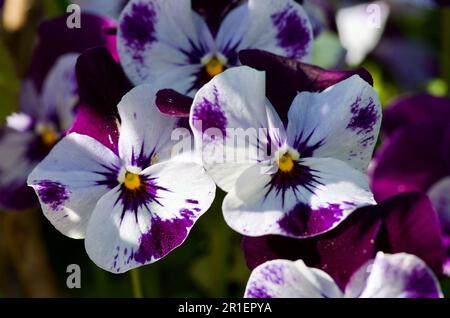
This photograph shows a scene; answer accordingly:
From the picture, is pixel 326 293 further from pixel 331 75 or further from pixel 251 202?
pixel 331 75

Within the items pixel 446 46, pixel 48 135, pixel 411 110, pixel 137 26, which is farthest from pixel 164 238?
pixel 446 46

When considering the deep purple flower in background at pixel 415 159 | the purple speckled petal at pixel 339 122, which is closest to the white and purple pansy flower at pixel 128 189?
the purple speckled petal at pixel 339 122

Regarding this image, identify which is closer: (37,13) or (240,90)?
(240,90)

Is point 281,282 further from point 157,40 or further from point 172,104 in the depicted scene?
point 157,40

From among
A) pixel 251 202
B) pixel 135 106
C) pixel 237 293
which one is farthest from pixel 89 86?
pixel 237 293

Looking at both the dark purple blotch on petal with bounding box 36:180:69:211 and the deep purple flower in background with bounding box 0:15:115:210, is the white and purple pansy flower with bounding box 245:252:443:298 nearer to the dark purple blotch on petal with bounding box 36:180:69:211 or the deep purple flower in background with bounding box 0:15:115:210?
the dark purple blotch on petal with bounding box 36:180:69:211

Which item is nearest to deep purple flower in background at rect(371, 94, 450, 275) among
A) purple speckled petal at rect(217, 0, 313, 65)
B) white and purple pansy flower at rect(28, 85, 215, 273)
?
purple speckled petal at rect(217, 0, 313, 65)
